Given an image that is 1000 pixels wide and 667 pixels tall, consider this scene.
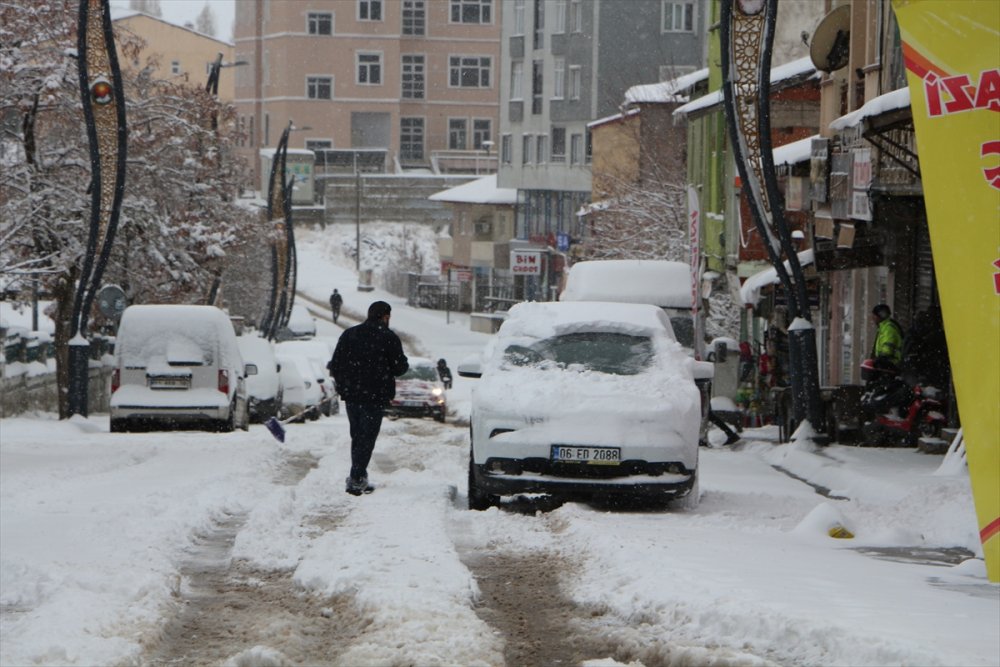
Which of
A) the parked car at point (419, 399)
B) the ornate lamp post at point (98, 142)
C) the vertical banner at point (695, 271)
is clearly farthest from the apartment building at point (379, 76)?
the vertical banner at point (695, 271)

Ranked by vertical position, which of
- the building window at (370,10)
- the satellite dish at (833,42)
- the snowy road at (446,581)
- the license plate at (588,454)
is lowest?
the snowy road at (446,581)

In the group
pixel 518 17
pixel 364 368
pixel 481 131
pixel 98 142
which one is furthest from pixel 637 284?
pixel 481 131

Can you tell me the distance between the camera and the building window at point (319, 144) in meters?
101

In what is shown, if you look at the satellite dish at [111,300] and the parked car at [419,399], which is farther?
the parked car at [419,399]

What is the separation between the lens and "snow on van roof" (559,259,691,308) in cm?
2702

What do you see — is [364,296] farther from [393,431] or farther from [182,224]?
[393,431]

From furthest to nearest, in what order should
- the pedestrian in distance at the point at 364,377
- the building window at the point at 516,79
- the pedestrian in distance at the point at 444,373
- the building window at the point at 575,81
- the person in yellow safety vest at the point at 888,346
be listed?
the building window at the point at 516,79 < the building window at the point at 575,81 < the pedestrian in distance at the point at 444,373 < the person in yellow safety vest at the point at 888,346 < the pedestrian in distance at the point at 364,377

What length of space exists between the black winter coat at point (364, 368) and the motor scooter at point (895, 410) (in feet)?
24.4

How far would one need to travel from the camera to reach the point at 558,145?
255 ft

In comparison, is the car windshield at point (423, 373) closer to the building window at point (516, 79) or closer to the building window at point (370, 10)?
the building window at point (516, 79)

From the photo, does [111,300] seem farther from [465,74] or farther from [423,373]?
[465,74]

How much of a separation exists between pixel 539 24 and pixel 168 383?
5786 centimetres

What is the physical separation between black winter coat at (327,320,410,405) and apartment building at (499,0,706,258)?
5456 cm

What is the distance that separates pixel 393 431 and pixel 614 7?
51.0 m
